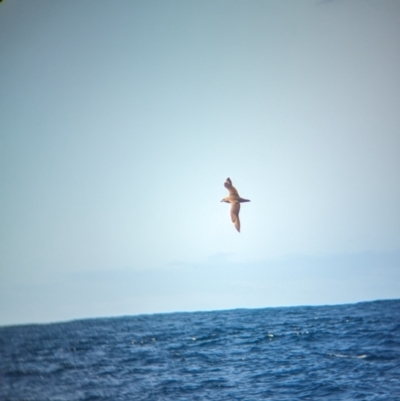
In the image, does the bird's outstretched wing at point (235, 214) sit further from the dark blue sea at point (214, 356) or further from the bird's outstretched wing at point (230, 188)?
the dark blue sea at point (214, 356)

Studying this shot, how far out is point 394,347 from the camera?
16.9ft

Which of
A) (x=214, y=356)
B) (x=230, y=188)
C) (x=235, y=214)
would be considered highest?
(x=230, y=188)

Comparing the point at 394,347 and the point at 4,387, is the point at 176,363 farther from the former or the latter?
the point at 394,347

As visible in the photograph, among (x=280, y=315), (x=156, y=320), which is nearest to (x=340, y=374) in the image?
(x=280, y=315)

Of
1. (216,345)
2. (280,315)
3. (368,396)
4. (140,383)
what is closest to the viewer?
(368,396)

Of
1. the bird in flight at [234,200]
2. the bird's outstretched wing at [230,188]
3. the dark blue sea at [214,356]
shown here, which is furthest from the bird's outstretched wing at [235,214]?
the dark blue sea at [214,356]

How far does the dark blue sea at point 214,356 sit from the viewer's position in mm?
5078

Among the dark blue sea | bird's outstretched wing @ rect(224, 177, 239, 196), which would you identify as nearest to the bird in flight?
bird's outstretched wing @ rect(224, 177, 239, 196)

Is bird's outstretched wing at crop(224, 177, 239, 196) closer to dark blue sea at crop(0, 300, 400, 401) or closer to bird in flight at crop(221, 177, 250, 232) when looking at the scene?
bird in flight at crop(221, 177, 250, 232)

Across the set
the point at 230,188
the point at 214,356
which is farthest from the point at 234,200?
the point at 214,356

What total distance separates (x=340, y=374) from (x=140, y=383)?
2.14 m

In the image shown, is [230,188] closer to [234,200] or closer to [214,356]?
[234,200]

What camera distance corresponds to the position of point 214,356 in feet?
18.8

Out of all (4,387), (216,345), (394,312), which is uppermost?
(394,312)
